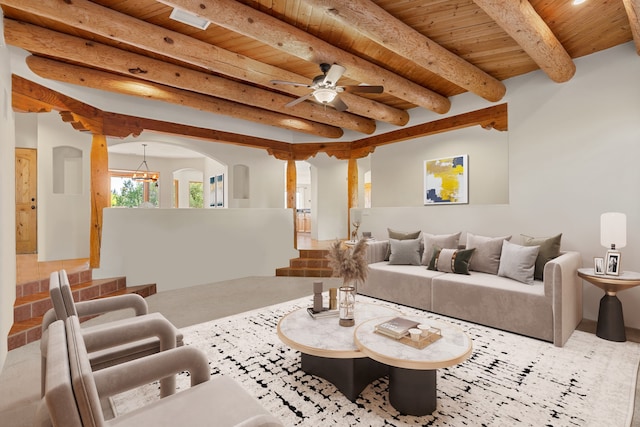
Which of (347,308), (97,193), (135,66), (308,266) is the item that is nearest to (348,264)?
(347,308)

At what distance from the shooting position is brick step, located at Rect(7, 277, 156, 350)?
3.04 m

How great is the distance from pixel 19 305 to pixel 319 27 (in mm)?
4143

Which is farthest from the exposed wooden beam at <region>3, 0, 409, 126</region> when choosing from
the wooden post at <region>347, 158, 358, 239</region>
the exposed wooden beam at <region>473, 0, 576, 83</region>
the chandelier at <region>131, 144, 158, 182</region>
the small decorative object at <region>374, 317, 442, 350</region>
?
the chandelier at <region>131, 144, 158, 182</region>

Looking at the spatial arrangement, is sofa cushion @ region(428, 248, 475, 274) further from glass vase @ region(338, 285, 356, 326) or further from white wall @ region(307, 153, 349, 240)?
white wall @ region(307, 153, 349, 240)

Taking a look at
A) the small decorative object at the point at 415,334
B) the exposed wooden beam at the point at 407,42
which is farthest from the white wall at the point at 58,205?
the small decorative object at the point at 415,334

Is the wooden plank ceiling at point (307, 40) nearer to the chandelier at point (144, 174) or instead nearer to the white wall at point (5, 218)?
the white wall at point (5, 218)

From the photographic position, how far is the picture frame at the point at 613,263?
297cm

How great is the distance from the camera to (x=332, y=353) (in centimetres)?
204

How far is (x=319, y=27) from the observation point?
10.0 feet

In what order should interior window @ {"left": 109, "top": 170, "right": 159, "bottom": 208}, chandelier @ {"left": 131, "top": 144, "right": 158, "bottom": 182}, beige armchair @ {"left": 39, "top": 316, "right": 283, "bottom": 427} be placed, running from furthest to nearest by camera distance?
interior window @ {"left": 109, "top": 170, "right": 159, "bottom": 208}
chandelier @ {"left": 131, "top": 144, "right": 158, "bottom": 182}
beige armchair @ {"left": 39, "top": 316, "right": 283, "bottom": 427}

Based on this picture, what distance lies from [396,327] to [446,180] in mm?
4400

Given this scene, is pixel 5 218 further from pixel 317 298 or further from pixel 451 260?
pixel 451 260

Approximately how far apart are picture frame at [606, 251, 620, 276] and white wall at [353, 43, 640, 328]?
542 mm

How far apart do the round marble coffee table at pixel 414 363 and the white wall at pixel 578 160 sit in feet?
8.57
